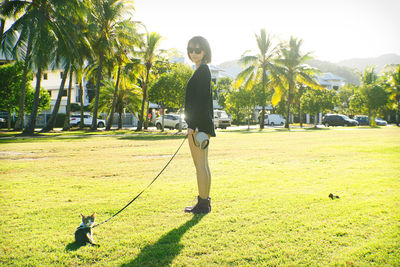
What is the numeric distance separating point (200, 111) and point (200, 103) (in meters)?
0.10

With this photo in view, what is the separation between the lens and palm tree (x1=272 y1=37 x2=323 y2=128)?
1282 inches

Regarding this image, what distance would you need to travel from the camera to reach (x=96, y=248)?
104 inches

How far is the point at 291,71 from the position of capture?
1380 inches

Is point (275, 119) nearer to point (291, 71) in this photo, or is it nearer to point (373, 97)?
point (373, 97)

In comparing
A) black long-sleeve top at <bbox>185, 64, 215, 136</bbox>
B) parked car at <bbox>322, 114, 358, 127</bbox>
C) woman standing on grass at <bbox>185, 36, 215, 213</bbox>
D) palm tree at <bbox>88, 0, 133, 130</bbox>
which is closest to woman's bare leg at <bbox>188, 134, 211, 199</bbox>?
woman standing on grass at <bbox>185, 36, 215, 213</bbox>

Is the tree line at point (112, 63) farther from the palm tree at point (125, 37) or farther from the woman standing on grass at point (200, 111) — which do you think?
the woman standing on grass at point (200, 111)

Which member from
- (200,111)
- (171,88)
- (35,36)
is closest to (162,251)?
(200,111)

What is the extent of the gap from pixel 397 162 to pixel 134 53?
24102 millimetres

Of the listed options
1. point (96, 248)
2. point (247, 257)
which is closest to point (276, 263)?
point (247, 257)

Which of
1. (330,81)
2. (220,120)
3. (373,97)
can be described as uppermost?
(330,81)

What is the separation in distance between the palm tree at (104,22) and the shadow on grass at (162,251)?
22.7m

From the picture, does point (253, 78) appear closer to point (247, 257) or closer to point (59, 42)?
point (59, 42)

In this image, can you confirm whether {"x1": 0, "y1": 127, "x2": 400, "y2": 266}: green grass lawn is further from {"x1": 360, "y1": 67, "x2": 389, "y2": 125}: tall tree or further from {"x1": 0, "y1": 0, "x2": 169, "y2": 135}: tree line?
{"x1": 360, "y1": 67, "x2": 389, "y2": 125}: tall tree

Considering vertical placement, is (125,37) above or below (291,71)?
above
